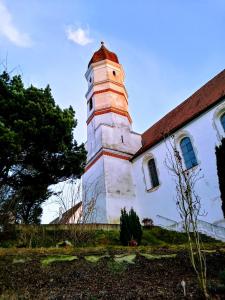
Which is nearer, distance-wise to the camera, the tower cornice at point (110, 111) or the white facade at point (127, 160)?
the white facade at point (127, 160)

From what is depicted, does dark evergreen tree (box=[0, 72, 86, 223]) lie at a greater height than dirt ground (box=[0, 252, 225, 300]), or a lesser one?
greater

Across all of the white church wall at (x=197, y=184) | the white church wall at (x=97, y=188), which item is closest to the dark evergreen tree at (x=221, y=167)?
the white church wall at (x=197, y=184)

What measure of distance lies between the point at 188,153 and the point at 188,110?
Answer: 407cm

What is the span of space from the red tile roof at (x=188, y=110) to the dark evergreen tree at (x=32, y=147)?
648 cm

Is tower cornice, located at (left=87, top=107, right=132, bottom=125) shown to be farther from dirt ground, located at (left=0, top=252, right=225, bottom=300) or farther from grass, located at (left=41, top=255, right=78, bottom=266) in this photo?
grass, located at (left=41, top=255, right=78, bottom=266)

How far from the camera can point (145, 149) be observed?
→ 2016cm

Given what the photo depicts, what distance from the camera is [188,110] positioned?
19969 millimetres

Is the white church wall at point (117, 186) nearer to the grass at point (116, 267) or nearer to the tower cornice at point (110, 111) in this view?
the tower cornice at point (110, 111)

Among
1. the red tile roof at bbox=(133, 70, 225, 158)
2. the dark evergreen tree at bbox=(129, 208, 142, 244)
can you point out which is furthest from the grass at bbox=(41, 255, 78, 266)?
the red tile roof at bbox=(133, 70, 225, 158)

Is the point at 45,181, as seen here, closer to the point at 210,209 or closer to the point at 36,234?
the point at 36,234

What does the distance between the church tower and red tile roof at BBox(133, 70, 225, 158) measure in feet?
5.13

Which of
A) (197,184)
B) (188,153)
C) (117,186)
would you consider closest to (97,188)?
(117,186)

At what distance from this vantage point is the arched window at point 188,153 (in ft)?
55.0

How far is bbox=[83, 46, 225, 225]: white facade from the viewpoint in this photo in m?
15.6
